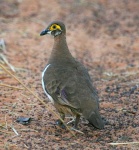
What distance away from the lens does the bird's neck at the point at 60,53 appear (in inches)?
260

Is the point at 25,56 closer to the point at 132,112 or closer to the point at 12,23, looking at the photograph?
the point at 12,23

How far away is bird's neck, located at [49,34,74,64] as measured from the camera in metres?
6.61

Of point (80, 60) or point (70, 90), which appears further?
point (80, 60)

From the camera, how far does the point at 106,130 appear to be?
6363 millimetres

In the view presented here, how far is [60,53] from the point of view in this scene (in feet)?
22.1

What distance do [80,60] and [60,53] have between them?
2716mm

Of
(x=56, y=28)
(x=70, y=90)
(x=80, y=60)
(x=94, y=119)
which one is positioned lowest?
(x=94, y=119)

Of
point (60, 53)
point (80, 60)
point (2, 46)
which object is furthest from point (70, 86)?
point (2, 46)

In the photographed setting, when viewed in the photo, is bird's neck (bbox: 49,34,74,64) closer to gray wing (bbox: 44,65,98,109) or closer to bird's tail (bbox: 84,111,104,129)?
gray wing (bbox: 44,65,98,109)

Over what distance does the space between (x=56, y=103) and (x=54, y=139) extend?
469 mm

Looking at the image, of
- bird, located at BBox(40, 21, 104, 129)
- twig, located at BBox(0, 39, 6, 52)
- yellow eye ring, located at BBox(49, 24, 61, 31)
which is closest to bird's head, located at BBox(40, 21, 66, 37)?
yellow eye ring, located at BBox(49, 24, 61, 31)

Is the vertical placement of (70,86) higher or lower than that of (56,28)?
lower

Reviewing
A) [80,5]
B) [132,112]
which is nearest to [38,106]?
[132,112]

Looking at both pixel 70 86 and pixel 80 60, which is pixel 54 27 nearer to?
pixel 70 86
